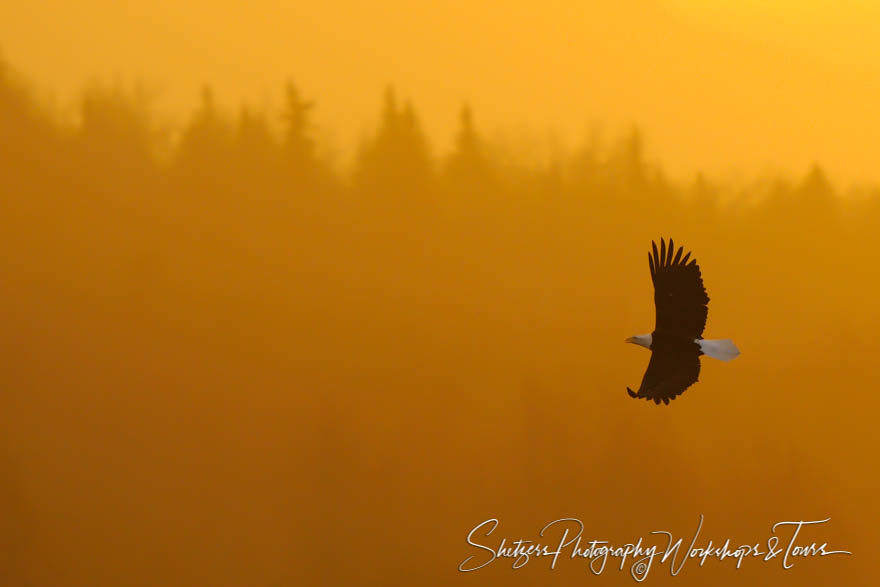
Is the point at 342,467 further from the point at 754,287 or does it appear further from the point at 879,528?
the point at 879,528

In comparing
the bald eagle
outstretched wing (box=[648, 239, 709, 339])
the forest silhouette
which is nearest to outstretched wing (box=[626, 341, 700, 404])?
the bald eagle

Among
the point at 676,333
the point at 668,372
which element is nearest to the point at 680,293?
the point at 676,333

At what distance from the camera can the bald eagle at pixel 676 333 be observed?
4.80 m

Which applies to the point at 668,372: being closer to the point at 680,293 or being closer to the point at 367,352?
the point at 680,293

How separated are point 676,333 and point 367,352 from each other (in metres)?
2.09

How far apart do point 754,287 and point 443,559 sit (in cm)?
239

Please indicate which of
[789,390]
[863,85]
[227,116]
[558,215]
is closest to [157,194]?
[227,116]

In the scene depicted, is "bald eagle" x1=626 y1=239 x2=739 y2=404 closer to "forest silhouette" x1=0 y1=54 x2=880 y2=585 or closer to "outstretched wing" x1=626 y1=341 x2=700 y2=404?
"outstretched wing" x1=626 y1=341 x2=700 y2=404

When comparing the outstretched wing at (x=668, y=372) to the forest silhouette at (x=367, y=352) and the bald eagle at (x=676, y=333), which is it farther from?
the forest silhouette at (x=367, y=352)

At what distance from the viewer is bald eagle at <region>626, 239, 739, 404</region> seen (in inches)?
189

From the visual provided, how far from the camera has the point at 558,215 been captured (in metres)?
6.77

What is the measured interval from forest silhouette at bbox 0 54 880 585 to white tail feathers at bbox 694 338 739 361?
1758 millimetres

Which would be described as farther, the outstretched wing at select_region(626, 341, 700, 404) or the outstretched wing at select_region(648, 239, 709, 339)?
the outstretched wing at select_region(626, 341, 700, 404)

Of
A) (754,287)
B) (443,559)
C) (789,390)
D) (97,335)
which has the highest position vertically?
(97,335)
